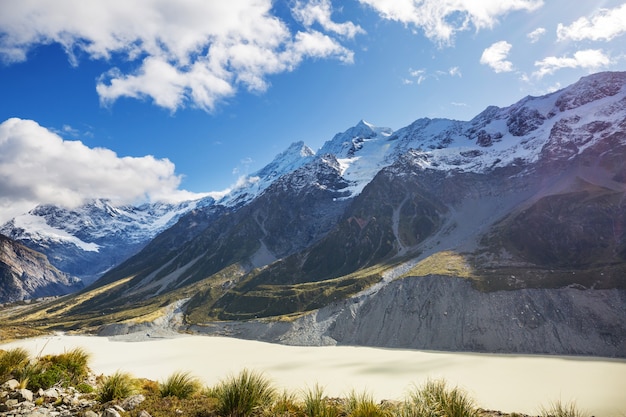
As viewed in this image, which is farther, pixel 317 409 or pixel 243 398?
pixel 243 398

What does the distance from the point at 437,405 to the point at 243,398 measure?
Result: 18.5 feet

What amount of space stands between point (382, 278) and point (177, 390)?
10297 centimetres

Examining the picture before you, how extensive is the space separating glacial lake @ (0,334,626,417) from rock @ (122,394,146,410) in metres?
5.82

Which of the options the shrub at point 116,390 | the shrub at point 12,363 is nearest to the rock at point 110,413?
the shrub at point 116,390

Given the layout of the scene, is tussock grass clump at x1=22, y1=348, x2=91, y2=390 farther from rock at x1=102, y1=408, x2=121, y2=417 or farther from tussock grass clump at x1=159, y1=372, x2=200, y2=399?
rock at x1=102, y1=408, x2=121, y2=417

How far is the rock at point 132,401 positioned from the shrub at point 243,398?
244cm

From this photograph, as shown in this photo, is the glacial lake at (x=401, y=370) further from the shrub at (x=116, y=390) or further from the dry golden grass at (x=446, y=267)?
the dry golden grass at (x=446, y=267)

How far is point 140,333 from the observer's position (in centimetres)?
11300

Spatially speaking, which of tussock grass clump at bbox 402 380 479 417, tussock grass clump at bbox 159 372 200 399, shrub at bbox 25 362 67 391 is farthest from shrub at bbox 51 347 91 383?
tussock grass clump at bbox 402 380 479 417

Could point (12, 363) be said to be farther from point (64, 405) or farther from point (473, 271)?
point (473, 271)

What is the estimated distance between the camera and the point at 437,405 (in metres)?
9.48

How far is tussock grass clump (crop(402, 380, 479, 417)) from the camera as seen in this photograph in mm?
9039

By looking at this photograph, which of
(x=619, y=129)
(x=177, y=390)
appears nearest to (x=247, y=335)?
A: (x=177, y=390)

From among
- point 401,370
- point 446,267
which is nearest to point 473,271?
point 446,267
